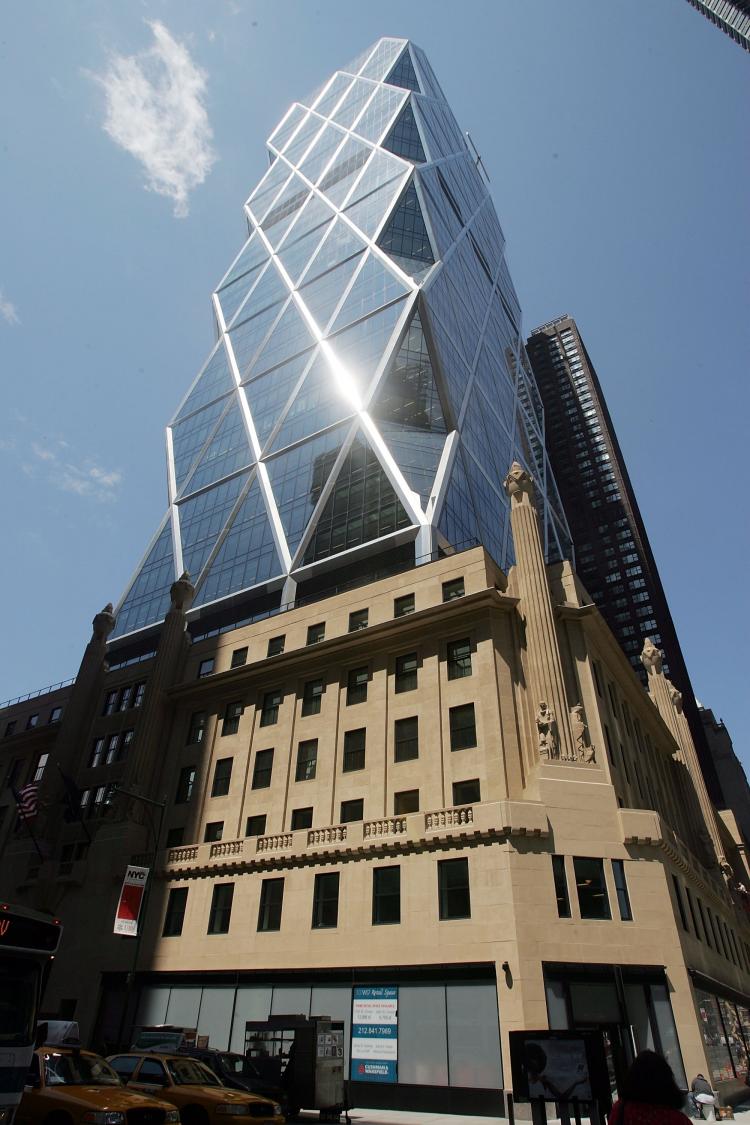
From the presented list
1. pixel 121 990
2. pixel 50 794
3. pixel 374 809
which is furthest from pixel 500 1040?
pixel 50 794

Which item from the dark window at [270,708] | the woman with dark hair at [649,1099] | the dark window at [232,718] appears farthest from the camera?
the dark window at [232,718]

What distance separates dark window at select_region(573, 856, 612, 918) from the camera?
2609 cm

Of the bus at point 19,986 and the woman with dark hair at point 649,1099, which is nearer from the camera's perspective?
the woman with dark hair at point 649,1099

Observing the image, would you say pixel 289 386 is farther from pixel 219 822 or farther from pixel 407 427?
pixel 219 822

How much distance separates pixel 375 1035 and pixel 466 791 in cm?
999

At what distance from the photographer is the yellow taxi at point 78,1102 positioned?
36.7 ft

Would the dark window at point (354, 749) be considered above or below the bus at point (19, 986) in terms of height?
above

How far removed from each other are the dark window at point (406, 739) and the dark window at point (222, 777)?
36.2 ft

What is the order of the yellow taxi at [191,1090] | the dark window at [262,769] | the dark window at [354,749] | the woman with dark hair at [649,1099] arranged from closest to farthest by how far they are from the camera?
the woman with dark hair at [649,1099], the yellow taxi at [191,1090], the dark window at [354,749], the dark window at [262,769]

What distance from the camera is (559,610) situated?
35.7 m

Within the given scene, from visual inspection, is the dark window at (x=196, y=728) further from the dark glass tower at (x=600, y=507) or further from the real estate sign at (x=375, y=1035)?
the dark glass tower at (x=600, y=507)

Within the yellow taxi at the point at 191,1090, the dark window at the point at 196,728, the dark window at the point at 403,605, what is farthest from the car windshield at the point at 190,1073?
the dark window at the point at 196,728

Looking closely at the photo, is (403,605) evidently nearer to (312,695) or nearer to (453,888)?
(312,695)

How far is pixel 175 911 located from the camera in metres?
35.1
